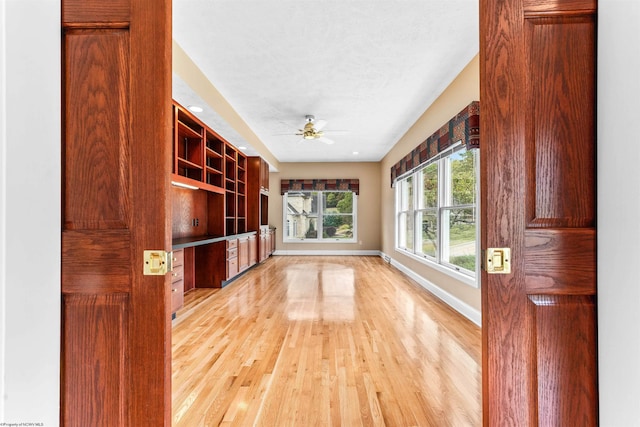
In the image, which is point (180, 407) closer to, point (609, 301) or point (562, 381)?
point (562, 381)

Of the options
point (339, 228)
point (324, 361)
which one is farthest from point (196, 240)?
point (339, 228)

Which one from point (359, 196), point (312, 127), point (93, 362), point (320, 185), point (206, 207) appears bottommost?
point (93, 362)

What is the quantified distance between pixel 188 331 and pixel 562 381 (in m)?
2.75

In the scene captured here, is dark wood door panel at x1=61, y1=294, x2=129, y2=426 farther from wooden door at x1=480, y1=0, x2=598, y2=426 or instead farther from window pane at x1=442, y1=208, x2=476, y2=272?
window pane at x1=442, y1=208, x2=476, y2=272

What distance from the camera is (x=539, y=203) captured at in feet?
2.98

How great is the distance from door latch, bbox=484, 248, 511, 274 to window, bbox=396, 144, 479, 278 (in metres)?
2.28

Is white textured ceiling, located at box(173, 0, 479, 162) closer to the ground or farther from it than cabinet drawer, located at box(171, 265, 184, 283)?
farther from it

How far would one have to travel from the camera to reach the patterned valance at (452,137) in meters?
2.73

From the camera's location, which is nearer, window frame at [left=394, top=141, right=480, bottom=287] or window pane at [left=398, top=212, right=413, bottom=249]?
window frame at [left=394, top=141, right=480, bottom=287]

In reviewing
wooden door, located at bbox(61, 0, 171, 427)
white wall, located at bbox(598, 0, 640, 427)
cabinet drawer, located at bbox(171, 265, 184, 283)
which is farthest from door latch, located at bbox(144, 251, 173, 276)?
cabinet drawer, located at bbox(171, 265, 184, 283)

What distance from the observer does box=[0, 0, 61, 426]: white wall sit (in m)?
0.86

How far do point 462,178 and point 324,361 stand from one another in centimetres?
266

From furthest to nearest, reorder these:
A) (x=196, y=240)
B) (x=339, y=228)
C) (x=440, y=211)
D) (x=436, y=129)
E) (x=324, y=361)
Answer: (x=339, y=228), (x=440, y=211), (x=436, y=129), (x=196, y=240), (x=324, y=361)

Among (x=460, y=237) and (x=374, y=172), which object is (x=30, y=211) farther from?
(x=374, y=172)
